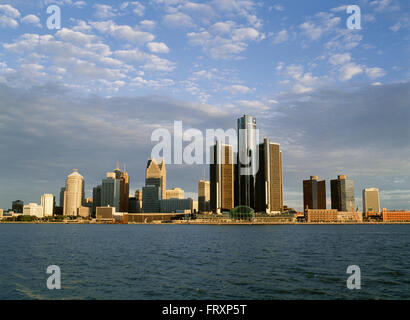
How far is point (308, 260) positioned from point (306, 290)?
2455 cm

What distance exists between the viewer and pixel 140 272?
43938 millimetres
